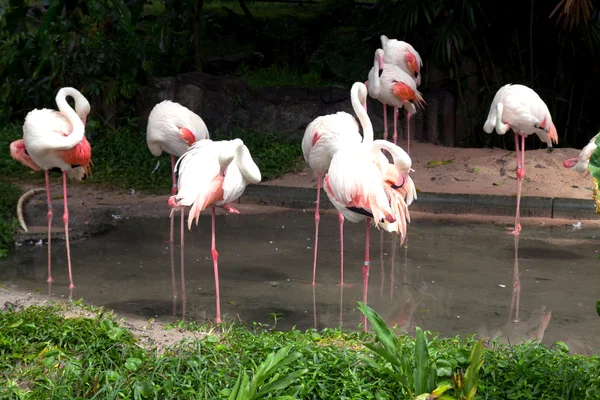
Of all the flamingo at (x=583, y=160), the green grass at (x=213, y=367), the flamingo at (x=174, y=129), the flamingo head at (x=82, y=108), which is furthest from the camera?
the flamingo at (x=174, y=129)

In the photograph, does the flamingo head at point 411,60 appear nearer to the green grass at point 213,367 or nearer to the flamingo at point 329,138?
the flamingo at point 329,138

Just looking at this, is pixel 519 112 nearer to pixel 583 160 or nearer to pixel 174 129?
pixel 583 160

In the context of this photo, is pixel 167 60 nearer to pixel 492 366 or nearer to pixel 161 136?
pixel 161 136

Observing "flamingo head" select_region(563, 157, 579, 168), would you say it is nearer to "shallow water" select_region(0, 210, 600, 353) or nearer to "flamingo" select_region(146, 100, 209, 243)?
"shallow water" select_region(0, 210, 600, 353)

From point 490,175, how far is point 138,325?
5635mm

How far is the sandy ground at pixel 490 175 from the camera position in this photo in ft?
28.7

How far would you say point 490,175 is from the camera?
30.3 ft

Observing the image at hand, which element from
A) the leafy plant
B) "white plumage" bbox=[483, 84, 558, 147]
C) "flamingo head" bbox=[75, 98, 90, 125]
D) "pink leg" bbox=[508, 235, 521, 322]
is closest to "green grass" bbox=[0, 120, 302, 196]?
"flamingo head" bbox=[75, 98, 90, 125]

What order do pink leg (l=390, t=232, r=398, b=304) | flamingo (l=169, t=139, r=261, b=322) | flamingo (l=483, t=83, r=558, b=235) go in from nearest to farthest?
flamingo (l=169, t=139, r=261, b=322) → pink leg (l=390, t=232, r=398, b=304) → flamingo (l=483, t=83, r=558, b=235)

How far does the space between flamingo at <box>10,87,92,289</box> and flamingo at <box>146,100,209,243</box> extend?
0.92 metres

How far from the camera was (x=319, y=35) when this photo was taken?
537 inches

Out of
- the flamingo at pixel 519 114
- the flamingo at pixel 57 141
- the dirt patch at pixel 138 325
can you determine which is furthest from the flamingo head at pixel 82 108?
the flamingo at pixel 519 114

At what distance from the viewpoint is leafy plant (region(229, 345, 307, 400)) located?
11.3 ft

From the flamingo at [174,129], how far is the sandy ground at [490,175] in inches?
70.9
